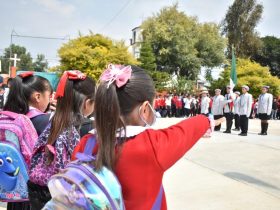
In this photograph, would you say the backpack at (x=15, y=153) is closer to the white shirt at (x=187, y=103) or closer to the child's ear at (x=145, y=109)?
the child's ear at (x=145, y=109)

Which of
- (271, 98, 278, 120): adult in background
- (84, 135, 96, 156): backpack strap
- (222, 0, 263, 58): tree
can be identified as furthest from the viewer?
(222, 0, 263, 58): tree

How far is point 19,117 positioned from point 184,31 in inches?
1285

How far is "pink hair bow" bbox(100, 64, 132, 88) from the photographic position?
4.94ft

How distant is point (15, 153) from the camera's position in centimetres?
249

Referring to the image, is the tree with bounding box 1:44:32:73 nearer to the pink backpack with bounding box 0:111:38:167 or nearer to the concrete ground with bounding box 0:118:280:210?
the concrete ground with bounding box 0:118:280:210

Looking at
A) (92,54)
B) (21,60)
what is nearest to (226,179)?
(92,54)

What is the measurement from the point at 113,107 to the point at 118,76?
0.43 feet

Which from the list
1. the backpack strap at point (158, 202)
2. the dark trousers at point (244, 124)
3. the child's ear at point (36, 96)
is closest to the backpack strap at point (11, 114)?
the child's ear at point (36, 96)

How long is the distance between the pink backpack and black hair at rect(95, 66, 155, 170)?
1.22m

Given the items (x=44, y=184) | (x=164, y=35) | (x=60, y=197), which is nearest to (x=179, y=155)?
(x=60, y=197)

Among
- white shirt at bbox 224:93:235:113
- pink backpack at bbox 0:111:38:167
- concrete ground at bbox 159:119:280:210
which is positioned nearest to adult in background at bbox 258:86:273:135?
white shirt at bbox 224:93:235:113

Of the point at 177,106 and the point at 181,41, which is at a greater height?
the point at 181,41

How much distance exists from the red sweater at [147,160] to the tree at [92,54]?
19567 millimetres

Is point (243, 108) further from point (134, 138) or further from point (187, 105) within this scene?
point (134, 138)
